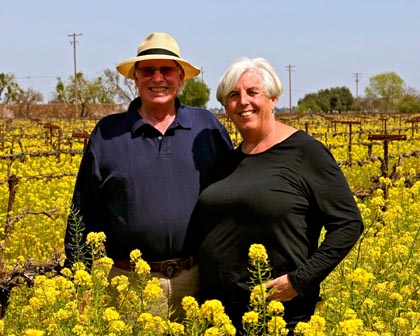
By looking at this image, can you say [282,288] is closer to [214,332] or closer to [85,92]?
[214,332]

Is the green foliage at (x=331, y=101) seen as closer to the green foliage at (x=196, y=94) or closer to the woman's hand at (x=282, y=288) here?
the green foliage at (x=196, y=94)

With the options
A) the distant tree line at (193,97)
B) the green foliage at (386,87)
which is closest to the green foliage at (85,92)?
the distant tree line at (193,97)

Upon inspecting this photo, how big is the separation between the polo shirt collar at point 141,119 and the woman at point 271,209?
0.33 m

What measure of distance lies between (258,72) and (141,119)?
0.70m

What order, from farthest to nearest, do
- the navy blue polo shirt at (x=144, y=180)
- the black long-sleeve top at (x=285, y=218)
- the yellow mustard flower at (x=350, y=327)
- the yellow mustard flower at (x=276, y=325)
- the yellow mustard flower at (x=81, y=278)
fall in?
the navy blue polo shirt at (x=144, y=180) < the black long-sleeve top at (x=285, y=218) < the yellow mustard flower at (x=81, y=278) < the yellow mustard flower at (x=276, y=325) < the yellow mustard flower at (x=350, y=327)

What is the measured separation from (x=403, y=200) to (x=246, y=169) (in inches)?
200

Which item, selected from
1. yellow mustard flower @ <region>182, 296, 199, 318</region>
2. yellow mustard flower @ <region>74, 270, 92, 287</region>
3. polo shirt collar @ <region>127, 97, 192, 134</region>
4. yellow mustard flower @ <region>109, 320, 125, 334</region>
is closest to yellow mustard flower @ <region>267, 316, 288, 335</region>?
yellow mustard flower @ <region>182, 296, 199, 318</region>

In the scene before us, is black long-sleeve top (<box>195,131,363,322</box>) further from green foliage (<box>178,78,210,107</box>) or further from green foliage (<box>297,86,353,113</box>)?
green foliage (<box>297,86,353,113</box>)

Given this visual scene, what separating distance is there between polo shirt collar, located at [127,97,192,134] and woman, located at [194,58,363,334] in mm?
326

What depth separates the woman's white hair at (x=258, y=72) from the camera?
315 centimetres

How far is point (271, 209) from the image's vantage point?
3035 mm

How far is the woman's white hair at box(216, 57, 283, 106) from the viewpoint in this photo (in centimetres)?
315

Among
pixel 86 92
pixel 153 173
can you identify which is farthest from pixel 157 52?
pixel 86 92

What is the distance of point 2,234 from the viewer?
8.34 metres
